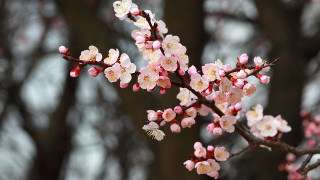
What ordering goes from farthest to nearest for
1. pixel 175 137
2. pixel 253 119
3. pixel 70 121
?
1. pixel 70 121
2. pixel 175 137
3. pixel 253 119

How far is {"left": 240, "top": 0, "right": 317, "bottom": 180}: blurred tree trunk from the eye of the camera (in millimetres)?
3820

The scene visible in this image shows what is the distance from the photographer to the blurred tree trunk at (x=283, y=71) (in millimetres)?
3820

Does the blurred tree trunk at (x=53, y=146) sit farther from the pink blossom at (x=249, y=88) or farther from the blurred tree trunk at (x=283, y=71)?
the pink blossom at (x=249, y=88)

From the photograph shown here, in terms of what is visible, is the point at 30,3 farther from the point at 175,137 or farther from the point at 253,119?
the point at 253,119

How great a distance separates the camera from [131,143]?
17.8 feet

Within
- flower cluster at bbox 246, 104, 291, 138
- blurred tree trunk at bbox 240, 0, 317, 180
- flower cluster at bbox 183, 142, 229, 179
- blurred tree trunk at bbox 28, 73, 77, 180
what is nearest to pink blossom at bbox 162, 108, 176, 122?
flower cluster at bbox 183, 142, 229, 179

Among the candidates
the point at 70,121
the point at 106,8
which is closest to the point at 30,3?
the point at 106,8

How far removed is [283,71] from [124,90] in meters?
1.67

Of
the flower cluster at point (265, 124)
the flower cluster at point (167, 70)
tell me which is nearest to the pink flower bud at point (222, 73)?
the flower cluster at point (167, 70)

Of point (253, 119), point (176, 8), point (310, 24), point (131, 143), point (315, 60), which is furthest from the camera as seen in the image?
point (131, 143)

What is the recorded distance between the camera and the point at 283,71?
415cm

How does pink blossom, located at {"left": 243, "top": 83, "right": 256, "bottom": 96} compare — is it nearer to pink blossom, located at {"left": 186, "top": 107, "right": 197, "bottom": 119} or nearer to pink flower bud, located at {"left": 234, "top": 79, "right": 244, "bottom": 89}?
pink flower bud, located at {"left": 234, "top": 79, "right": 244, "bottom": 89}

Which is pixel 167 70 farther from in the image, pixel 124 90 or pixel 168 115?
pixel 124 90

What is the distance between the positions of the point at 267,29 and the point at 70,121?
9.99ft
